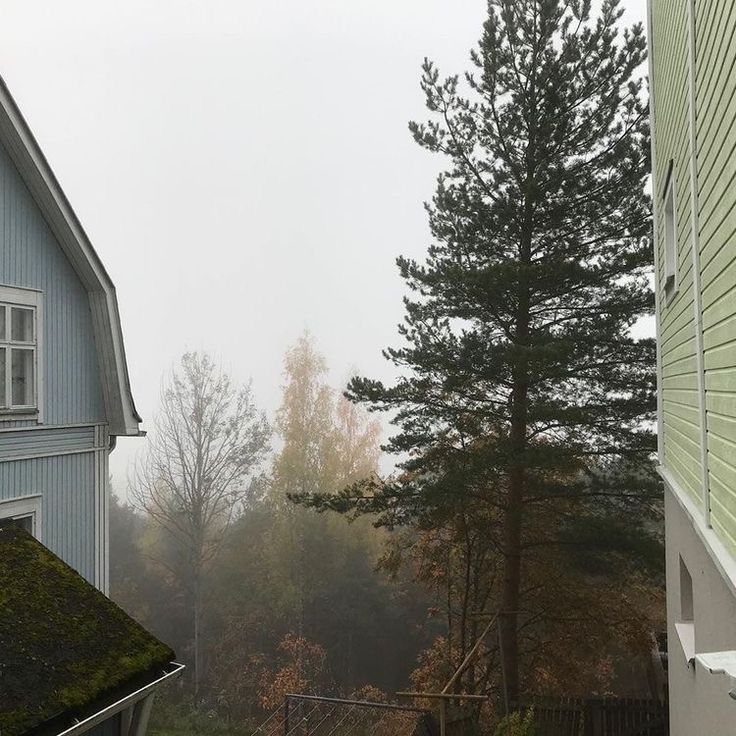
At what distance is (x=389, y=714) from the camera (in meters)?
19.5

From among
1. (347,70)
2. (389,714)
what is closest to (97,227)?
(347,70)

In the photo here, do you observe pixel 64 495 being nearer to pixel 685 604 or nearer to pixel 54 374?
pixel 54 374

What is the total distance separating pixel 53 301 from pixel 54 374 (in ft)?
2.47

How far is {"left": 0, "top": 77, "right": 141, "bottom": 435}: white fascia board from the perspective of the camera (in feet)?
22.0

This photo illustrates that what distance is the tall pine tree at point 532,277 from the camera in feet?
38.7

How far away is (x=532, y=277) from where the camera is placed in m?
11.8

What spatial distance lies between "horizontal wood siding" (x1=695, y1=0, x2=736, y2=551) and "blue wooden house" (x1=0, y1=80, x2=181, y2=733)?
4646 millimetres

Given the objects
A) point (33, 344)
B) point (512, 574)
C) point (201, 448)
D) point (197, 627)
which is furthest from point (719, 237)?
point (197, 627)

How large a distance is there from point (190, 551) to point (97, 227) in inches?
944

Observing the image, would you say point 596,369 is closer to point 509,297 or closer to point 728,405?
point 509,297

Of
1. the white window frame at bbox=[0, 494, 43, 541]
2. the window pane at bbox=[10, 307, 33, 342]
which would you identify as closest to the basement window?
the white window frame at bbox=[0, 494, 43, 541]

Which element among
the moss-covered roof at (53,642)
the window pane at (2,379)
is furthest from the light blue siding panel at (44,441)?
the moss-covered roof at (53,642)

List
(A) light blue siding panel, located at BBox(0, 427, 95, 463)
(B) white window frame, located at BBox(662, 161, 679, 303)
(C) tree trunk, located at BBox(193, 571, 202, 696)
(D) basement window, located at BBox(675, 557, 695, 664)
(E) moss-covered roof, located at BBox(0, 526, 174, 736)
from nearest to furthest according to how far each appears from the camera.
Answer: (E) moss-covered roof, located at BBox(0, 526, 174, 736)
(D) basement window, located at BBox(675, 557, 695, 664)
(B) white window frame, located at BBox(662, 161, 679, 303)
(A) light blue siding panel, located at BBox(0, 427, 95, 463)
(C) tree trunk, located at BBox(193, 571, 202, 696)

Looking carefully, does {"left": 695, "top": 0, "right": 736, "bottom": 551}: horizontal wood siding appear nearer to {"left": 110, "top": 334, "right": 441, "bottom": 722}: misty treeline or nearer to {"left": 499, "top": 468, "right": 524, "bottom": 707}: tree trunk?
{"left": 499, "top": 468, "right": 524, "bottom": 707}: tree trunk
